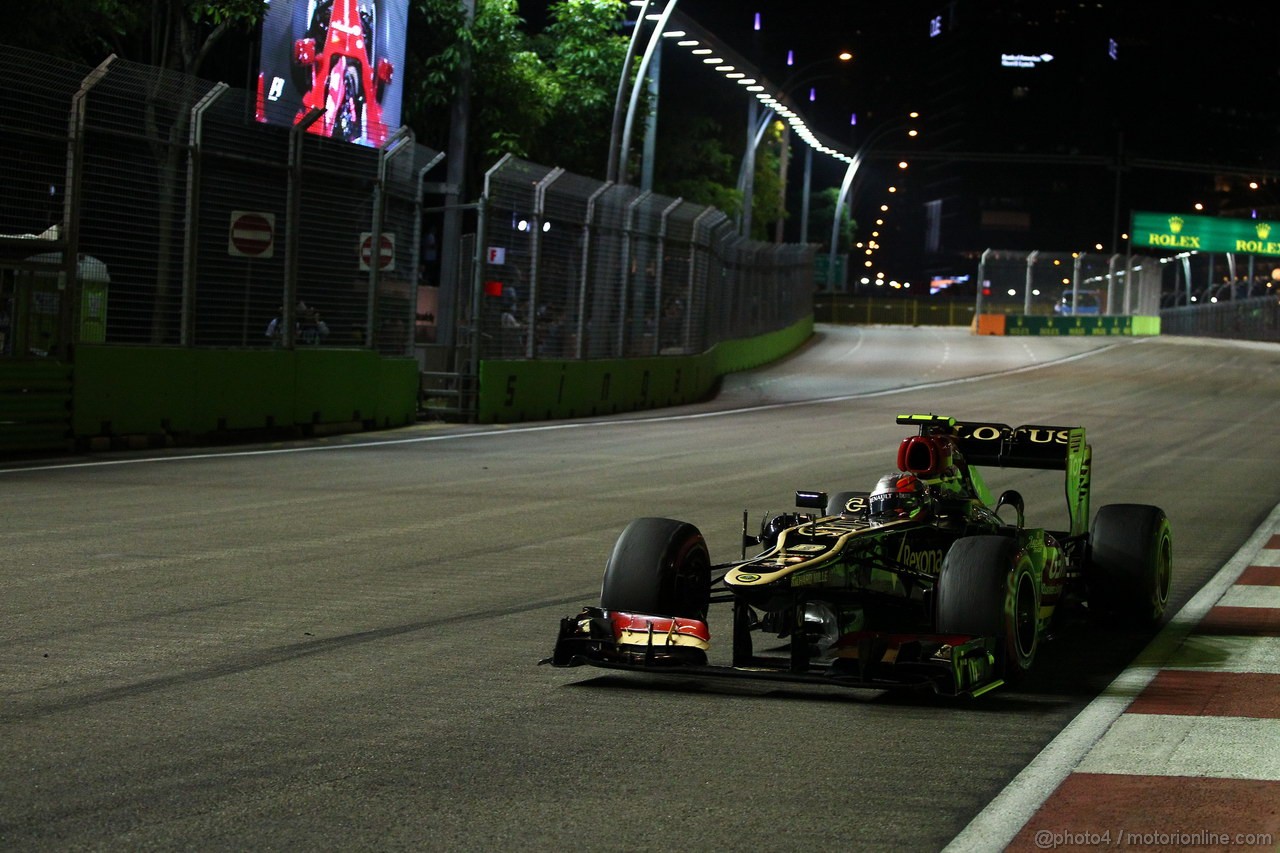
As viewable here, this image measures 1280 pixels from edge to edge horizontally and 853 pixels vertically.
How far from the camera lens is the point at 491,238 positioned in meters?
23.4

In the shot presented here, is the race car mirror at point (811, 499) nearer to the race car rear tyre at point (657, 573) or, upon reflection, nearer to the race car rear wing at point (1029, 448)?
the race car rear tyre at point (657, 573)

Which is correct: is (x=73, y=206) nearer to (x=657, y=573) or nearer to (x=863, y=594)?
(x=657, y=573)

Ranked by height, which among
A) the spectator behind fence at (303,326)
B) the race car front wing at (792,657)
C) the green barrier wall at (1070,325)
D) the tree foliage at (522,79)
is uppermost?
the tree foliage at (522,79)

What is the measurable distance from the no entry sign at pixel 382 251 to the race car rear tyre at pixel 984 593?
15274 mm

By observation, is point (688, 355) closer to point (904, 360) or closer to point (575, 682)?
point (904, 360)

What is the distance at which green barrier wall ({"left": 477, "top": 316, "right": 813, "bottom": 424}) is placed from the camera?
23250mm

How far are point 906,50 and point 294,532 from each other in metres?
159

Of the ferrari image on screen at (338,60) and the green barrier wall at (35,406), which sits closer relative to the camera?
the green barrier wall at (35,406)

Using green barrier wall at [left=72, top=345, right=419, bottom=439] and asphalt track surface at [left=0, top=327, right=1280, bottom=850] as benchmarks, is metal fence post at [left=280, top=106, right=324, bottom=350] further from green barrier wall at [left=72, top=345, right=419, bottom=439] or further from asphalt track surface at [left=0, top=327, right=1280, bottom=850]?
asphalt track surface at [left=0, top=327, right=1280, bottom=850]

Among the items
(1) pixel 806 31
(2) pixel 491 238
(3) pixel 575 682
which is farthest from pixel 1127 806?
(1) pixel 806 31

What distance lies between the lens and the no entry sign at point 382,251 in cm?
2114
